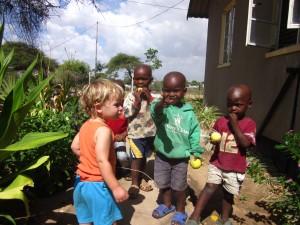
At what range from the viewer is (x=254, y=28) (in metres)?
5.14

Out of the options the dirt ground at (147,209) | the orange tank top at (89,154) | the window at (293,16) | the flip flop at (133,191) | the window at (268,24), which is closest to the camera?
the orange tank top at (89,154)

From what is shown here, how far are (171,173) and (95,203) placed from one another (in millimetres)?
1093

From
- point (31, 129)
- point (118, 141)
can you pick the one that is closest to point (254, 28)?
point (118, 141)

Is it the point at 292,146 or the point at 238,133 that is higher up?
the point at 238,133

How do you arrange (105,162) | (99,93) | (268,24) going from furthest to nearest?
(268,24), (99,93), (105,162)

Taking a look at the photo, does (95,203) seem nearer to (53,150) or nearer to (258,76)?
(53,150)

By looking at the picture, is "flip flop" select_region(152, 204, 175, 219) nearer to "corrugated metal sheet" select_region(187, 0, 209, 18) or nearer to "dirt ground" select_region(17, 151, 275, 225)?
"dirt ground" select_region(17, 151, 275, 225)

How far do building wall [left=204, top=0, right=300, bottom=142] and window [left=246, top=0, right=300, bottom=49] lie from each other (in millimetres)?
230

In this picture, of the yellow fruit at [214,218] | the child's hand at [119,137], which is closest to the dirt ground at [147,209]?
the yellow fruit at [214,218]

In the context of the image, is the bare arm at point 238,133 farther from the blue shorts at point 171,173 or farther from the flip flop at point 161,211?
the flip flop at point 161,211

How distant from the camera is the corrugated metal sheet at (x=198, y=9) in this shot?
11.2m

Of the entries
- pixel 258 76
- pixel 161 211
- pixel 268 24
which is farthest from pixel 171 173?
pixel 268 24

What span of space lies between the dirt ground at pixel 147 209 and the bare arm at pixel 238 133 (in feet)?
3.07

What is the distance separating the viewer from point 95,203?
1991mm
